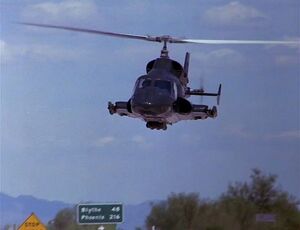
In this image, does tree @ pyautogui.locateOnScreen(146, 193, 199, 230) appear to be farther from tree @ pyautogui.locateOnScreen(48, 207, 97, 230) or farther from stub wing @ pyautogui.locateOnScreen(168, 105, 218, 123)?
stub wing @ pyautogui.locateOnScreen(168, 105, 218, 123)

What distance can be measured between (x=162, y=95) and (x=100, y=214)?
3.49 metres

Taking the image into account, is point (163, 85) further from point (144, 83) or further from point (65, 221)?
point (65, 221)

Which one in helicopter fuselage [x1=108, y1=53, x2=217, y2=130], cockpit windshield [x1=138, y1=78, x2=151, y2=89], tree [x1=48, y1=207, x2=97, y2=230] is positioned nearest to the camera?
helicopter fuselage [x1=108, y1=53, x2=217, y2=130]

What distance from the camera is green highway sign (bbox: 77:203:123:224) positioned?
3108 cm

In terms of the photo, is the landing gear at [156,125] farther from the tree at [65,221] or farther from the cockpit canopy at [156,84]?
the tree at [65,221]

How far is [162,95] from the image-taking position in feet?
100

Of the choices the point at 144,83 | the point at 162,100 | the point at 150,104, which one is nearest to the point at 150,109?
the point at 150,104

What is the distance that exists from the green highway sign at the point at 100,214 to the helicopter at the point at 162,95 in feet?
7.91

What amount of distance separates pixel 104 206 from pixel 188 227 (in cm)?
337

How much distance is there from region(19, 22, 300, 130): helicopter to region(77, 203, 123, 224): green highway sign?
7.91 feet

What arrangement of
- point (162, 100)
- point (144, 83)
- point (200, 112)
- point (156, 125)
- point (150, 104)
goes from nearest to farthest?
1. point (150, 104)
2. point (162, 100)
3. point (144, 83)
4. point (156, 125)
5. point (200, 112)

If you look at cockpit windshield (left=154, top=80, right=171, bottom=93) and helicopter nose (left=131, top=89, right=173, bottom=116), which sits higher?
cockpit windshield (left=154, top=80, right=171, bottom=93)

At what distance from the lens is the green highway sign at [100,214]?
31.1m

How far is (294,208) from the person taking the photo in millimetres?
35031
